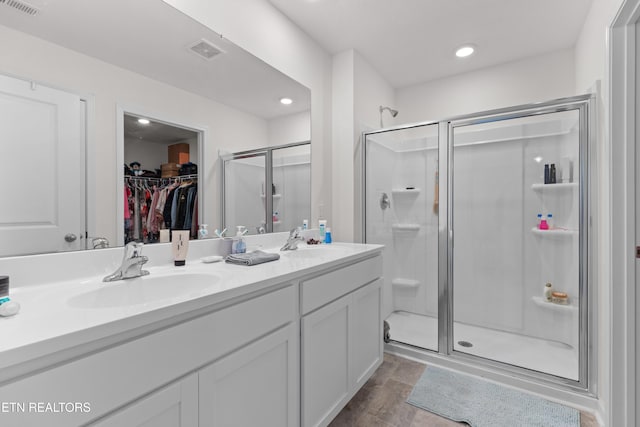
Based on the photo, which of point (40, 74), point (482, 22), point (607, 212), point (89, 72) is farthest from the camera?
point (482, 22)

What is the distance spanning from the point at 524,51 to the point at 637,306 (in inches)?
82.7

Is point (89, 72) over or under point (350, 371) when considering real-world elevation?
over

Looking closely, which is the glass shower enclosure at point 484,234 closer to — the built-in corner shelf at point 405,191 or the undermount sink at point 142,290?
the built-in corner shelf at point 405,191

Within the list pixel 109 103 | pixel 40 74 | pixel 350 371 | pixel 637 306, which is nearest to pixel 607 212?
pixel 637 306

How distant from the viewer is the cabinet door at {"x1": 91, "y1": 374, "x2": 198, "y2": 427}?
0.69 metres

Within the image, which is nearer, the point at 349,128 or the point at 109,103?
the point at 109,103

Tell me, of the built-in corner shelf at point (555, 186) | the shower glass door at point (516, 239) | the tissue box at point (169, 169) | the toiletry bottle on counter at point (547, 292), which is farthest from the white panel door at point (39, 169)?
the toiletry bottle on counter at point (547, 292)

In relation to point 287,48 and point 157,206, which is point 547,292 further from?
point 157,206

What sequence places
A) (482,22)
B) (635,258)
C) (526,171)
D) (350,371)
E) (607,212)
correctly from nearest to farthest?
(635,258) → (607,212) → (350,371) → (482,22) → (526,171)

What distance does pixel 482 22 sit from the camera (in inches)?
83.4

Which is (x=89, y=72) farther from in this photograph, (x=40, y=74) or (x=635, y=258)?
(x=635, y=258)

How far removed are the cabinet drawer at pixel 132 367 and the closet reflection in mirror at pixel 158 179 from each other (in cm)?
64

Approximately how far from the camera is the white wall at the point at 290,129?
6.56 ft

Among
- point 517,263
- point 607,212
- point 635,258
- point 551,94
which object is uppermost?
point 551,94
